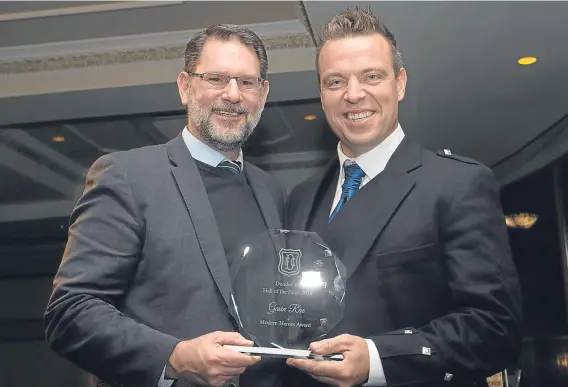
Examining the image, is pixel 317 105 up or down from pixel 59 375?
up

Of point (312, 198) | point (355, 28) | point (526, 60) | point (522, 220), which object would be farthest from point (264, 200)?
point (522, 220)

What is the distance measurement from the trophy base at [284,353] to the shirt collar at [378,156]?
1.55 feet

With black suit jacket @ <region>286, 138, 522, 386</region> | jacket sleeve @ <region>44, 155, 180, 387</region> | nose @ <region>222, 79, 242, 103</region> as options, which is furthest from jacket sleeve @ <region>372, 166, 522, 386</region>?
nose @ <region>222, 79, 242, 103</region>

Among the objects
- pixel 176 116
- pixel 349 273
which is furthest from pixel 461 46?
pixel 349 273

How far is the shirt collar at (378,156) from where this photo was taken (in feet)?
4.84

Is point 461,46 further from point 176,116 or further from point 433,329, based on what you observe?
point 433,329

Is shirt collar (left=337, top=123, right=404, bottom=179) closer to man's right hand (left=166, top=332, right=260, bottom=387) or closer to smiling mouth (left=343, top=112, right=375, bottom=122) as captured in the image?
smiling mouth (left=343, top=112, right=375, bottom=122)

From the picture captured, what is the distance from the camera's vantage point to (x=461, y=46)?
12.6 ft

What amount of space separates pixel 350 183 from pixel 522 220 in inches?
188

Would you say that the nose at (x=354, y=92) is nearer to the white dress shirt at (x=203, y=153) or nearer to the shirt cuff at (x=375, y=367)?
the white dress shirt at (x=203, y=153)

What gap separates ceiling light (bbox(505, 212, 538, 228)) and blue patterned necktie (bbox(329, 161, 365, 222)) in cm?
466

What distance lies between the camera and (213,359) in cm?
111

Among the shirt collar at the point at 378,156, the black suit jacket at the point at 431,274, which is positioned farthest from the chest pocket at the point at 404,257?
the shirt collar at the point at 378,156

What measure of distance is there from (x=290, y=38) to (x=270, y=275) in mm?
3218
